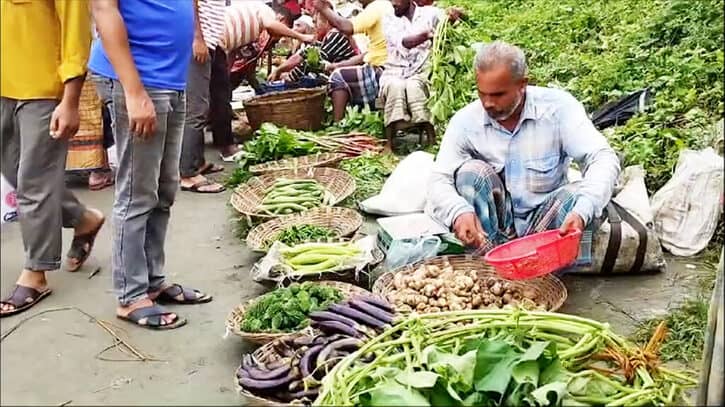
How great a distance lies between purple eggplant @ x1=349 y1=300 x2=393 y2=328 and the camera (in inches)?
105

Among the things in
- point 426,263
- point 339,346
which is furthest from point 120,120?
point 426,263

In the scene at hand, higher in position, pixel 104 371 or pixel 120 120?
pixel 120 120

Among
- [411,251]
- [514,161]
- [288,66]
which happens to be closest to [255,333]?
[411,251]

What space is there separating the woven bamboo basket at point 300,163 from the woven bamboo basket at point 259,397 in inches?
90.7

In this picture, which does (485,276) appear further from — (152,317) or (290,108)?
(290,108)

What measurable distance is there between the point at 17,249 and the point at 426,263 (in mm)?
2291

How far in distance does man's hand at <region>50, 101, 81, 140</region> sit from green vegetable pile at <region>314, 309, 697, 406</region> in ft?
2.98

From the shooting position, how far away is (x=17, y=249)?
4.34 ft

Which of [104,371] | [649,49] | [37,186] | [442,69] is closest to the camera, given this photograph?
[37,186]

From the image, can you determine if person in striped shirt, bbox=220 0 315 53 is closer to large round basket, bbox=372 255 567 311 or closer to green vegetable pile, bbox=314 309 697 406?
large round basket, bbox=372 255 567 311

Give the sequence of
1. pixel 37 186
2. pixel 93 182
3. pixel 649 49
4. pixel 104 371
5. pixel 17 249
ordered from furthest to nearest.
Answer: pixel 649 49
pixel 93 182
pixel 104 371
pixel 37 186
pixel 17 249

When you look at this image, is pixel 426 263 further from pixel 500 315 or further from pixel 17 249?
pixel 17 249

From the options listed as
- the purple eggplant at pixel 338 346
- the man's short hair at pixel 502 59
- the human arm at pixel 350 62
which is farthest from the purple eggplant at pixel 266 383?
the human arm at pixel 350 62

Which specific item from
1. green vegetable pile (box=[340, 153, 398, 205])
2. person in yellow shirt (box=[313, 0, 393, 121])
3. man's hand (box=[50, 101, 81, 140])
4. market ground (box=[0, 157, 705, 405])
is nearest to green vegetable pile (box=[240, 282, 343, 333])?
market ground (box=[0, 157, 705, 405])
